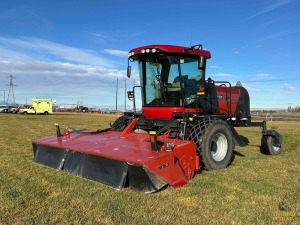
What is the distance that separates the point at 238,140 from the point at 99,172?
372 cm

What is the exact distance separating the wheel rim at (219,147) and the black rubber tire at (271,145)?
278 cm

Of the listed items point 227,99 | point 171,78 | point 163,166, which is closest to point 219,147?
point 171,78

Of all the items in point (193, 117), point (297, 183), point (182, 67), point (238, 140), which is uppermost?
point (182, 67)

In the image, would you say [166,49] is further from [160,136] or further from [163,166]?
[163,166]

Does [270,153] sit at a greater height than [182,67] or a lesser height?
lesser

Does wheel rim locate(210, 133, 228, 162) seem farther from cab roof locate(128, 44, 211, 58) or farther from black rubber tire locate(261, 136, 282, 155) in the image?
black rubber tire locate(261, 136, 282, 155)

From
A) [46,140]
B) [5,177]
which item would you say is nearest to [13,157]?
[46,140]

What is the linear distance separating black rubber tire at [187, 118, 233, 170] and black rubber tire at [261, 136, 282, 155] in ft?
8.57

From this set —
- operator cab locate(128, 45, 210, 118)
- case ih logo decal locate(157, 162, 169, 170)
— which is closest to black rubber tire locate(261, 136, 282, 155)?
operator cab locate(128, 45, 210, 118)

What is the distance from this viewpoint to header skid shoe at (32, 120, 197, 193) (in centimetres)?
554

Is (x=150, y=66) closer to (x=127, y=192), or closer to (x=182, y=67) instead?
(x=182, y=67)

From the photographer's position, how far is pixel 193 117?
7477mm

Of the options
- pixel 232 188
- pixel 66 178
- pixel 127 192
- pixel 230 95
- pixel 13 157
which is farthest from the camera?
pixel 230 95

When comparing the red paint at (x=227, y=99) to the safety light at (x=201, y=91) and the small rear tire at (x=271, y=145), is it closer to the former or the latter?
the small rear tire at (x=271, y=145)
